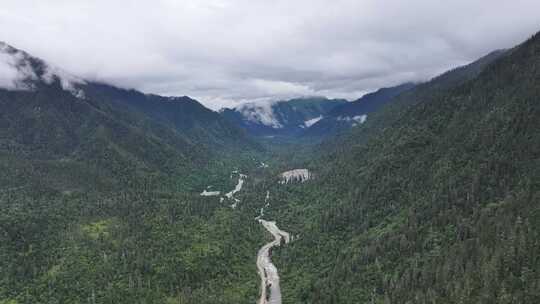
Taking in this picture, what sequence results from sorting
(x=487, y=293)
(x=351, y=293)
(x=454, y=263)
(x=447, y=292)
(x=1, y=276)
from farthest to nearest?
(x=1, y=276) → (x=351, y=293) → (x=454, y=263) → (x=447, y=292) → (x=487, y=293)

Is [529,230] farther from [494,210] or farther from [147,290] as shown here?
[147,290]

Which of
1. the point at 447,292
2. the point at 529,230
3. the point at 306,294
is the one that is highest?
the point at 529,230

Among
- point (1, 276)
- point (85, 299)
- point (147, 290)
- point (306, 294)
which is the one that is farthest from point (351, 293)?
point (1, 276)

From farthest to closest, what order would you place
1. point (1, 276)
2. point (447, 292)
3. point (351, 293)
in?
point (1, 276)
point (351, 293)
point (447, 292)

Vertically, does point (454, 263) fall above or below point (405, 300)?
above

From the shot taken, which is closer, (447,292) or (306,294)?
(447,292)

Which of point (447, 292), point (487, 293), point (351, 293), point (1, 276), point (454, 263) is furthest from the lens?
point (1, 276)

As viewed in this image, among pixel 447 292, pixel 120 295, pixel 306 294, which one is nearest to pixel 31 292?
pixel 120 295

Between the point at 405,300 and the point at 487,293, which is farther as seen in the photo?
the point at 405,300

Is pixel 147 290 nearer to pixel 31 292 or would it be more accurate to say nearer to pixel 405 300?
pixel 31 292
